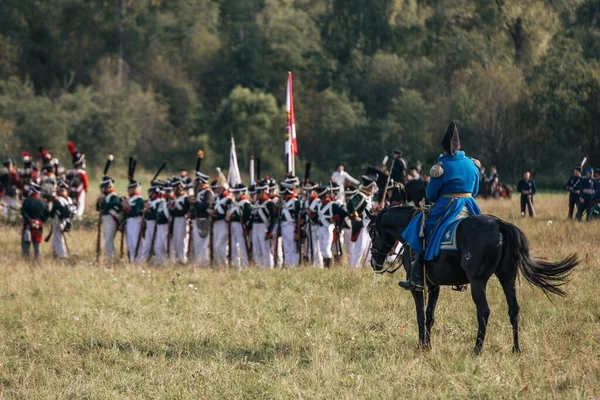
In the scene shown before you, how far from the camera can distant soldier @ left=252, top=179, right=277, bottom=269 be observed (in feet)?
68.4

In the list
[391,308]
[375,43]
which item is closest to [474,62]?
[375,43]

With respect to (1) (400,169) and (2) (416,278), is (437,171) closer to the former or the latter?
(2) (416,278)

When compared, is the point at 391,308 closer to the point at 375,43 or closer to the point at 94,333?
the point at 94,333

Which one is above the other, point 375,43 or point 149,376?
point 375,43

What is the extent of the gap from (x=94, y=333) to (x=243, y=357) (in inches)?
98.5

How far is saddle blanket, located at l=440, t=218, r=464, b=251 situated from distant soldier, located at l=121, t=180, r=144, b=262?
13.3 m

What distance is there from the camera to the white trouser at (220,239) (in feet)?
70.8

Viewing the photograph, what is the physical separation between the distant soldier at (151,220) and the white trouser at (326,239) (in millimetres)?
4637

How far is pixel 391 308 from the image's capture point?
1355 centimetres

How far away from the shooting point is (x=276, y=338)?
11.7 meters

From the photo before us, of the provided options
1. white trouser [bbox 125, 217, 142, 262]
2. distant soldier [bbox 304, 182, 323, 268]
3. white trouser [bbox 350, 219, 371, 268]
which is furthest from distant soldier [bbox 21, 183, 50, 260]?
white trouser [bbox 350, 219, 371, 268]

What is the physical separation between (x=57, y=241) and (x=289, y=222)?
6218 millimetres

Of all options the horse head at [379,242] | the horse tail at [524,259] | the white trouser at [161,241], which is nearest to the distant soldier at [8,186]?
the white trouser at [161,241]

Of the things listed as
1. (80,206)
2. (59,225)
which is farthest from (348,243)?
(80,206)
